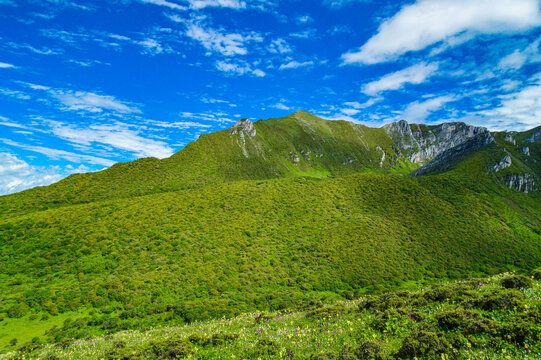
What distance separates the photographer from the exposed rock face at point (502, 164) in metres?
113

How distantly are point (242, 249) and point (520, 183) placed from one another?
13312cm

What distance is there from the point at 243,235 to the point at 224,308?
31961 millimetres

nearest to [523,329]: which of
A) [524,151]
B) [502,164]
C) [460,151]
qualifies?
[502,164]

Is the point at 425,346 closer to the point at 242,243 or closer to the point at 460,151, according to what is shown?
the point at 242,243

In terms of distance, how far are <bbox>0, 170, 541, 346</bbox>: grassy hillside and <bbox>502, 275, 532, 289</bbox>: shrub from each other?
116 feet

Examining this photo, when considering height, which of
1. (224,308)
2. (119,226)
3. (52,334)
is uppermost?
(119,226)

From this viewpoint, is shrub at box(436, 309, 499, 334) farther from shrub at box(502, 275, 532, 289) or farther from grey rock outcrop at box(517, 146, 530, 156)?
grey rock outcrop at box(517, 146, 530, 156)

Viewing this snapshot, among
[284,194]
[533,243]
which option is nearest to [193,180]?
[284,194]

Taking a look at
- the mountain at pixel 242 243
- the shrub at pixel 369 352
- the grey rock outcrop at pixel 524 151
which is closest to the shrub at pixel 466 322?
the shrub at pixel 369 352

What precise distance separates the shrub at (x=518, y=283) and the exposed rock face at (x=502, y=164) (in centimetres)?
13691

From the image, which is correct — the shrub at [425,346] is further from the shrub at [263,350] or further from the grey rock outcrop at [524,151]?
the grey rock outcrop at [524,151]

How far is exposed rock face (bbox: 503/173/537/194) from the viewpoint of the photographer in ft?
347

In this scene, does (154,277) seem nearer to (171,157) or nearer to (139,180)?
(139,180)

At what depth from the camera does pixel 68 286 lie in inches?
1694
